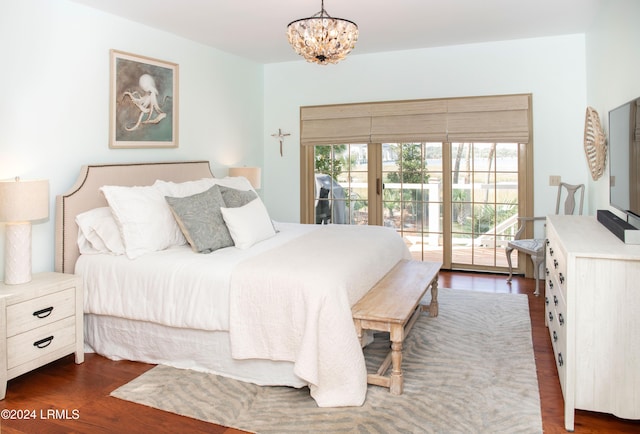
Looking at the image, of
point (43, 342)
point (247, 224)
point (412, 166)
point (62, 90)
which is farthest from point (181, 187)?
point (412, 166)

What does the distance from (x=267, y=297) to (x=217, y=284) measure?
34 centimetres

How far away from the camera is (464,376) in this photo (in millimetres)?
2961

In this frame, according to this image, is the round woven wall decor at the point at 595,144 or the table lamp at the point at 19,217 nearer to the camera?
the table lamp at the point at 19,217

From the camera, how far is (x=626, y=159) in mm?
2857

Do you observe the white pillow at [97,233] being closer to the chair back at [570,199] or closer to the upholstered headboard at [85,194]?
the upholstered headboard at [85,194]

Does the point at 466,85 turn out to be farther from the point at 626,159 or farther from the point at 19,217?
the point at 19,217

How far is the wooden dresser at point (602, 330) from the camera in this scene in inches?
89.7

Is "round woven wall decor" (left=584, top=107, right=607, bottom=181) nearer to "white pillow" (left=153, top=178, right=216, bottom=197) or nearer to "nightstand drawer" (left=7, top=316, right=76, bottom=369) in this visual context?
"white pillow" (left=153, top=178, right=216, bottom=197)

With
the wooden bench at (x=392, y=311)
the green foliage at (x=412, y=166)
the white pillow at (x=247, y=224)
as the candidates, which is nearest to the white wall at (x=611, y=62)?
the wooden bench at (x=392, y=311)

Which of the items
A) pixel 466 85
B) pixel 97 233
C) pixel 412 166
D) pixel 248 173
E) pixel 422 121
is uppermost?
pixel 466 85

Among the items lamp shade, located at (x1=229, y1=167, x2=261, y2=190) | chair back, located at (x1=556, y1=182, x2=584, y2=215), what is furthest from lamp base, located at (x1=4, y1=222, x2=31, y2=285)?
chair back, located at (x1=556, y1=182, x2=584, y2=215)

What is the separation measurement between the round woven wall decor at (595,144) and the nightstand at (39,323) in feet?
12.7

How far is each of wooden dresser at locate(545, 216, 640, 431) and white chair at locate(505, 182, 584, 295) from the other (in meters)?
2.35

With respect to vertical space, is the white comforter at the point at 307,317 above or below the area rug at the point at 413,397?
above
